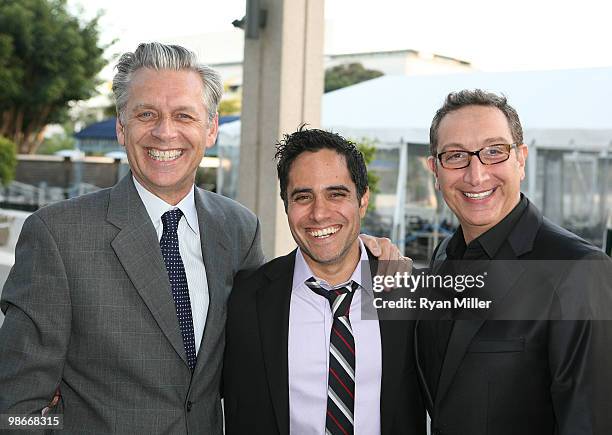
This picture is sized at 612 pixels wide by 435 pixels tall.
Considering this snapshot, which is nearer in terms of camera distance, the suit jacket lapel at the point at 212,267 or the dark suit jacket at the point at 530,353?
the dark suit jacket at the point at 530,353

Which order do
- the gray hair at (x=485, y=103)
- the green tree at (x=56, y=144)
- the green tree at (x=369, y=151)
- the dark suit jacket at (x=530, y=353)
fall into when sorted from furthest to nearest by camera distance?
the green tree at (x=56, y=144)
the green tree at (x=369, y=151)
the gray hair at (x=485, y=103)
the dark suit jacket at (x=530, y=353)

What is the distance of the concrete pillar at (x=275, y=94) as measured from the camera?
4.68 meters

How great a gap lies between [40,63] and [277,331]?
21.2m

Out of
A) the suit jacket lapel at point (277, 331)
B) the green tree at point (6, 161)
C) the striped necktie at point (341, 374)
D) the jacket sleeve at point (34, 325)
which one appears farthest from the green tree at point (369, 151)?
the green tree at point (6, 161)

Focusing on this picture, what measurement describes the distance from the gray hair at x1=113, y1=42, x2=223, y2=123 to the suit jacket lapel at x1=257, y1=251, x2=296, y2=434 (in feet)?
1.84

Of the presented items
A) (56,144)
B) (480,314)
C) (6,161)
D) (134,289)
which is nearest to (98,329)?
(134,289)

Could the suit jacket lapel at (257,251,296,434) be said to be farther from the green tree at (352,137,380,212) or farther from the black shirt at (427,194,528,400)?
the green tree at (352,137,380,212)

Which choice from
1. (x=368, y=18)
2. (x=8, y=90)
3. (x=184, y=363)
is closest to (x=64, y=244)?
(x=184, y=363)

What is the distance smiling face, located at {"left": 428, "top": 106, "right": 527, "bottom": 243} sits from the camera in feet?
6.47

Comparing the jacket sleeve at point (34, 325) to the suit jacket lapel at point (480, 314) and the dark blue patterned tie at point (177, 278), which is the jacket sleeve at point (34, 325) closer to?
the dark blue patterned tie at point (177, 278)

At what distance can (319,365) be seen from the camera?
2072 millimetres

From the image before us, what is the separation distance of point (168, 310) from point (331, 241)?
1.73 ft

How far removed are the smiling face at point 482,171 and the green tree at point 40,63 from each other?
20.4 m

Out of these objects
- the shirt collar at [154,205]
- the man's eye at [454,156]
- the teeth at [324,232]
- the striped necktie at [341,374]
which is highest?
the man's eye at [454,156]
